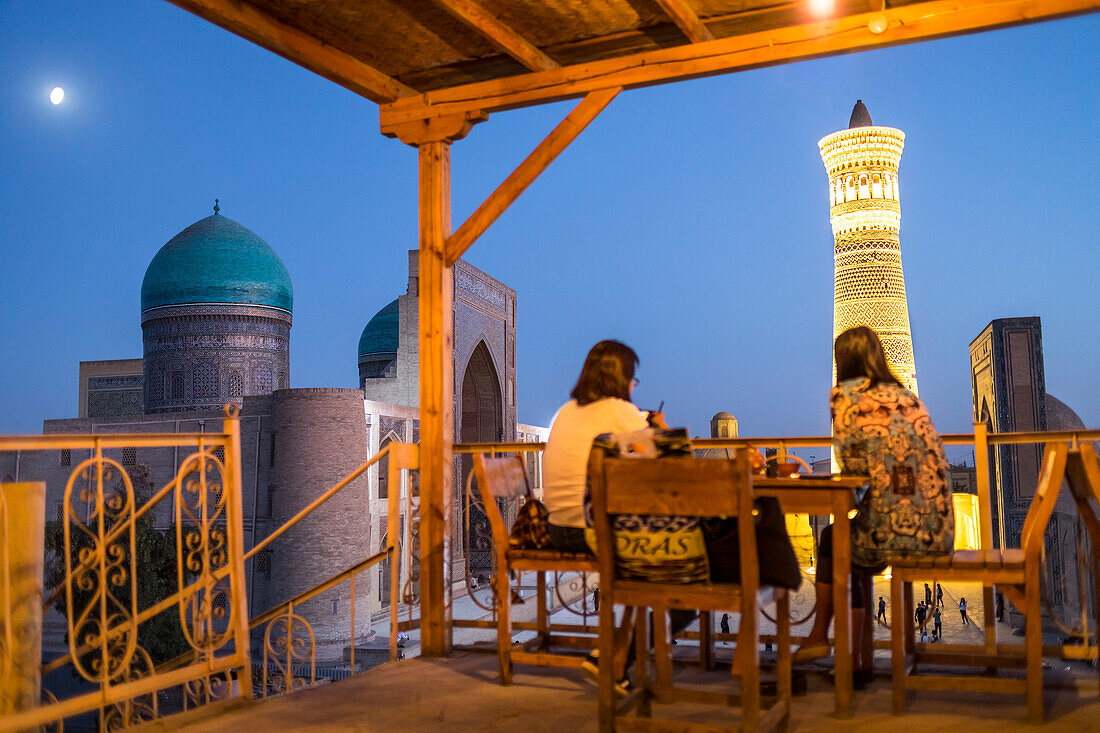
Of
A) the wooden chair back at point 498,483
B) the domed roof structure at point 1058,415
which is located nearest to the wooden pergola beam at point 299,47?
the wooden chair back at point 498,483

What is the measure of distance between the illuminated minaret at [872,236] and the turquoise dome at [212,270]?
56.9 feet

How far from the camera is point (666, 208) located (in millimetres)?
58938

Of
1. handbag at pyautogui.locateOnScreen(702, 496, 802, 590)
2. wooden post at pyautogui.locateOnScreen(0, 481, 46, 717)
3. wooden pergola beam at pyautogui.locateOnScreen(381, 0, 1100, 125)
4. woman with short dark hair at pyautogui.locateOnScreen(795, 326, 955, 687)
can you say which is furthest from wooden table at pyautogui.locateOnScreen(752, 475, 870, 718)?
wooden post at pyautogui.locateOnScreen(0, 481, 46, 717)

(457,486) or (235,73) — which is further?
(235,73)

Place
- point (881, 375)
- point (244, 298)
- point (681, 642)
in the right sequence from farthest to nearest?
point (244, 298) → point (681, 642) → point (881, 375)

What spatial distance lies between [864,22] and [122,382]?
37600mm

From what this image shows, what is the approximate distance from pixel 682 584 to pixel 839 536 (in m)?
0.76

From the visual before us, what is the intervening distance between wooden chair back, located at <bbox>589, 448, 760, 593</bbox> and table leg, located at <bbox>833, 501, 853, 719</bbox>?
0.57 meters

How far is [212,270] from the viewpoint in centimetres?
2905

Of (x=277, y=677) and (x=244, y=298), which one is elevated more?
(x=244, y=298)

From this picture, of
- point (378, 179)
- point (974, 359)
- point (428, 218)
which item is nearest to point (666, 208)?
point (378, 179)

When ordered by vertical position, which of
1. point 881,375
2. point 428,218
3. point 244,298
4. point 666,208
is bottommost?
point 881,375

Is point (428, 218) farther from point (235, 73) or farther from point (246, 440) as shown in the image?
point (235, 73)

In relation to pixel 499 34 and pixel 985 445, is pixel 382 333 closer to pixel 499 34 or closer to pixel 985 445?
pixel 499 34
